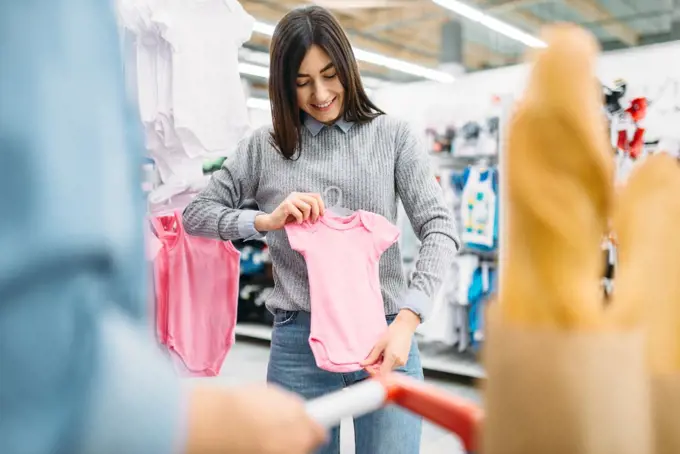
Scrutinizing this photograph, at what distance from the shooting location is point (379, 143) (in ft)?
4.36

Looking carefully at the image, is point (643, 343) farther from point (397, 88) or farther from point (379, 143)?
point (397, 88)

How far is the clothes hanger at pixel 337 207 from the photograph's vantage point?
132cm

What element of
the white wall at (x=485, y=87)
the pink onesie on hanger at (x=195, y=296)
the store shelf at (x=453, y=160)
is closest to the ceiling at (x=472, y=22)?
the white wall at (x=485, y=87)

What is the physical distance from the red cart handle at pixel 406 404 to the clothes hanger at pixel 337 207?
735 millimetres

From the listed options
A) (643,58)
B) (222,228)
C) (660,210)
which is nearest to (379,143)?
(222,228)

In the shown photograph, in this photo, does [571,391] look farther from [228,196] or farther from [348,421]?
[348,421]

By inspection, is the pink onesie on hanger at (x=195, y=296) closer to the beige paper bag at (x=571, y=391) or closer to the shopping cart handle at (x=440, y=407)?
the shopping cart handle at (x=440, y=407)

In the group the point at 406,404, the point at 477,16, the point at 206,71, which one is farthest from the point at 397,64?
the point at 406,404

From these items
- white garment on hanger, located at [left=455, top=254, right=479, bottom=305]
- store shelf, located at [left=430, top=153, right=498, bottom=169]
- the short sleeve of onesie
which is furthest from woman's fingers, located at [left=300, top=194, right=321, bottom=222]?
store shelf, located at [left=430, top=153, right=498, bottom=169]

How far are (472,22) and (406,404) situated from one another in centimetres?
948

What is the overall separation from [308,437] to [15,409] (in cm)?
18

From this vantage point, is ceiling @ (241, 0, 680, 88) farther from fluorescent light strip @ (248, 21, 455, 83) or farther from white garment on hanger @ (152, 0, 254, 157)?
white garment on hanger @ (152, 0, 254, 157)

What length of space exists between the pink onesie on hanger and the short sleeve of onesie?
2.16ft

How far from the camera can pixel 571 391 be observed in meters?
0.32
